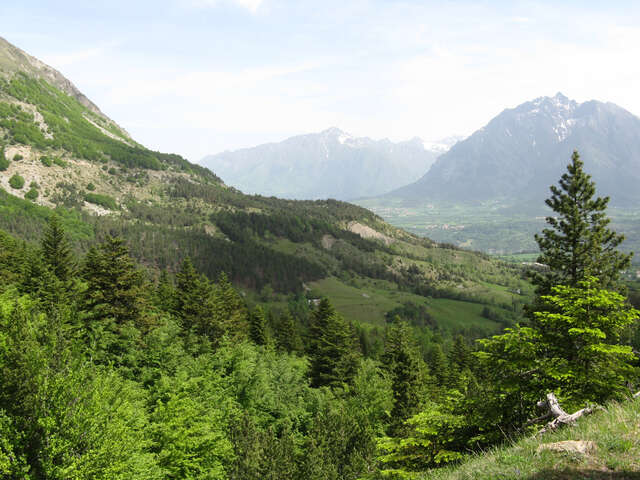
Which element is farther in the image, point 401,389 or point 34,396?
point 401,389

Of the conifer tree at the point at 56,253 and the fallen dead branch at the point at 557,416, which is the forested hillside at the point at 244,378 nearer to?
the conifer tree at the point at 56,253

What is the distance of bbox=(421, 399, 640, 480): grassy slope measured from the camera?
9500mm

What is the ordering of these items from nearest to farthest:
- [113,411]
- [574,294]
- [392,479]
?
[574,294] < [392,479] < [113,411]

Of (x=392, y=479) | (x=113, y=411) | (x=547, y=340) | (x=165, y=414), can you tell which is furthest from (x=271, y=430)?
(x=547, y=340)

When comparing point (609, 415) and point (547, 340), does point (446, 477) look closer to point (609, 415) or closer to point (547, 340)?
point (609, 415)

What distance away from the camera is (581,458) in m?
9.98

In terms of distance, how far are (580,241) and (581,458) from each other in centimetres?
3087

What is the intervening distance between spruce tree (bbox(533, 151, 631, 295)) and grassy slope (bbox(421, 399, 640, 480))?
25.6m

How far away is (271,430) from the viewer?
4244cm

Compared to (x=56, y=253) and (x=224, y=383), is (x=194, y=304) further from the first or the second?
(x=56, y=253)

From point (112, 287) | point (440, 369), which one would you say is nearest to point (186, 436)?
point (112, 287)

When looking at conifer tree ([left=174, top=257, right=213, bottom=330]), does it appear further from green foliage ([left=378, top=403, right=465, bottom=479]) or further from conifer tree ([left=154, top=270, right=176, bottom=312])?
green foliage ([left=378, top=403, right=465, bottom=479])

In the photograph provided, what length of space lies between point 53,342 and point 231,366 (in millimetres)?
25324

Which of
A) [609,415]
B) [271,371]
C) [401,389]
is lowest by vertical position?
[401,389]
